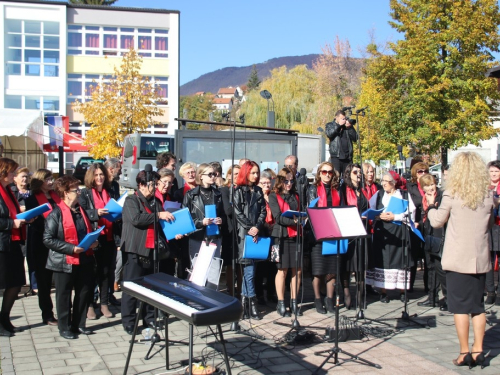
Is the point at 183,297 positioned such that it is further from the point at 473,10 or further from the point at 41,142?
the point at 473,10

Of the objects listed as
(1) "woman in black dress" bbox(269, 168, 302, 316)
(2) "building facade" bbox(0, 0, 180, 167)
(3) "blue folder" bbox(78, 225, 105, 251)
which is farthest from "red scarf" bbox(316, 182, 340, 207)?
(2) "building facade" bbox(0, 0, 180, 167)

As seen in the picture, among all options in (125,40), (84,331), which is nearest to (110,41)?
(125,40)

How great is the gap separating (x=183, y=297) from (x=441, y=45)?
1900 cm

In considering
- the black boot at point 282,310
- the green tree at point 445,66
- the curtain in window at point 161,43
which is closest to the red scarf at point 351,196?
the black boot at point 282,310

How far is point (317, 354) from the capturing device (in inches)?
228

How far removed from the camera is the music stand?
18.2 feet

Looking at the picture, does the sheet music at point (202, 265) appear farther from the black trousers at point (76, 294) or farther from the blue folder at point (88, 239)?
the black trousers at point (76, 294)

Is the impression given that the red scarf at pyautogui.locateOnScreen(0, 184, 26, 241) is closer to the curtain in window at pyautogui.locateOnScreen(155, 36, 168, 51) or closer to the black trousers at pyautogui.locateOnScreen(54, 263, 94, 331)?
the black trousers at pyautogui.locateOnScreen(54, 263, 94, 331)

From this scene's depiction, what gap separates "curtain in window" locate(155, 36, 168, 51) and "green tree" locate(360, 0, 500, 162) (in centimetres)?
2514

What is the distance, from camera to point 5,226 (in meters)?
6.48

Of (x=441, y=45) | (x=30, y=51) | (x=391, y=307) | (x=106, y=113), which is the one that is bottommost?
(x=391, y=307)

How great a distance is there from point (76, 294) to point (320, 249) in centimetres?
320

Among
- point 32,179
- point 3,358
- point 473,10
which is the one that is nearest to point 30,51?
point 473,10

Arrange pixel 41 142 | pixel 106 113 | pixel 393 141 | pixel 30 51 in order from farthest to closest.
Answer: pixel 30 51
pixel 106 113
pixel 393 141
pixel 41 142
